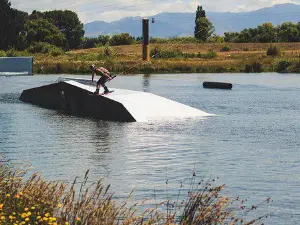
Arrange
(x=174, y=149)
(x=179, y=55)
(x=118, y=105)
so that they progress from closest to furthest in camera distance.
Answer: (x=174, y=149)
(x=118, y=105)
(x=179, y=55)

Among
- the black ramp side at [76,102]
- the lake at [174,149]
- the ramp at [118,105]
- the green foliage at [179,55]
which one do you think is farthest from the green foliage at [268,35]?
the ramp at [118,105]

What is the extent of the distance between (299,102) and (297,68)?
57.5 m

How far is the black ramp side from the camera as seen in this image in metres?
55.8

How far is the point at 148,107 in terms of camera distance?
5769 cm

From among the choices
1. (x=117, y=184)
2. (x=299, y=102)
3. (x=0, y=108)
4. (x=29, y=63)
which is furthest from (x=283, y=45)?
(x=117, y=184)

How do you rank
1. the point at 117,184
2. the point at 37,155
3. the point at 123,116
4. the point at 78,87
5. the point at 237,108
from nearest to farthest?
→ 1. the point at 117,184
2. the point at 37,155
3. the point at 123,116
4. the point at 78,87
5. the point at 237,108

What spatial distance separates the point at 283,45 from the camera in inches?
6619

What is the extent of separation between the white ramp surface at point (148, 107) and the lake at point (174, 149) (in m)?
2.16

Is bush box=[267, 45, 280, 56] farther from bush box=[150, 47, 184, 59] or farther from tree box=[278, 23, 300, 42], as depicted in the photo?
tree box=[278, 23, 300, 42]

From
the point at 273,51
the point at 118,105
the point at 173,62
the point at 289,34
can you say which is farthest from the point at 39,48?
the point at 118,105

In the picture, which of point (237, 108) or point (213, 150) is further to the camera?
point (237, 108)

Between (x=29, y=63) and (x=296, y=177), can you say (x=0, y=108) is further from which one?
(x=29, y=63)

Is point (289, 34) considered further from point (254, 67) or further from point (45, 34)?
point (45, 34)

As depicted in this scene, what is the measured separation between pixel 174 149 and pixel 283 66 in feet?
305
